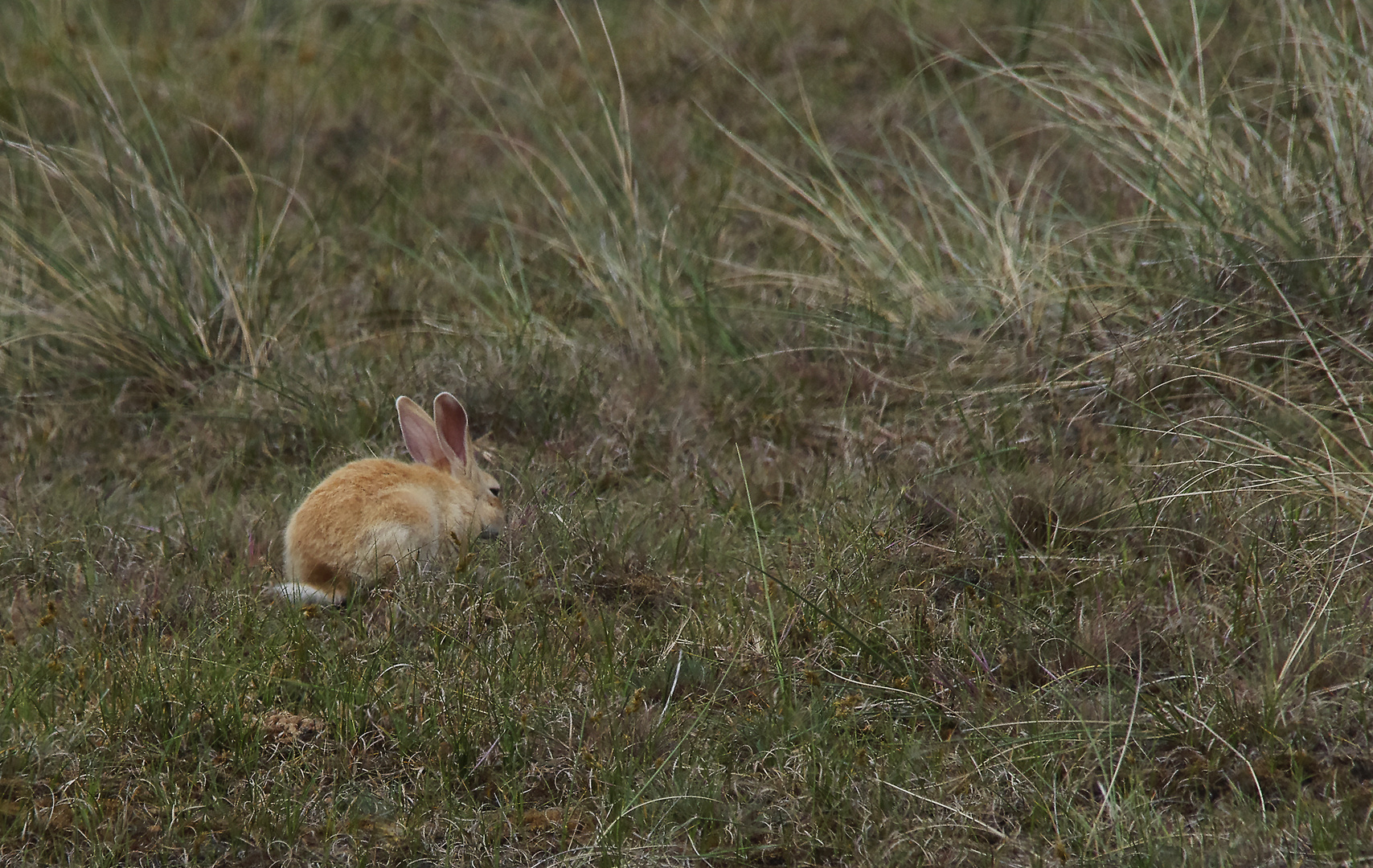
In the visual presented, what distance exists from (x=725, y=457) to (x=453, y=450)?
948 mm

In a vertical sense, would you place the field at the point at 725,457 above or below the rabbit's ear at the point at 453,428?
below

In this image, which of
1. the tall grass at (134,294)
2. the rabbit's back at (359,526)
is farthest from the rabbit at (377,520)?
the tall grass at (134,294)

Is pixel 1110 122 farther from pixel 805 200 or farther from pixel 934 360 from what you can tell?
pixel 805 200

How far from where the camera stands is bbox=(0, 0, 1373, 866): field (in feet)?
10.3

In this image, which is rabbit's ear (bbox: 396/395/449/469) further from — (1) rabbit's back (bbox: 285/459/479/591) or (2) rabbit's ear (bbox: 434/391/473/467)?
(1) rabbit's back (bbox: 285/459/479/591)

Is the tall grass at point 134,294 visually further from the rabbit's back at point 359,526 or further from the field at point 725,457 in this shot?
the rabbit's back at point 359,526

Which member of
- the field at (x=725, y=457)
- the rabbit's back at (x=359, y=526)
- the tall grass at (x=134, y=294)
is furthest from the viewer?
the tall grass at (x=134, y=294)

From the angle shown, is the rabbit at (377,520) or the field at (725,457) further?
the rabbit at (377,520)

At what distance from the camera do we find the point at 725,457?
15.9 ft

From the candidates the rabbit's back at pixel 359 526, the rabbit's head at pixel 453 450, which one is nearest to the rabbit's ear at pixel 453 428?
the rabbit's head at pixel 453 450

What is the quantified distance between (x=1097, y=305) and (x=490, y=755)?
8.87ft

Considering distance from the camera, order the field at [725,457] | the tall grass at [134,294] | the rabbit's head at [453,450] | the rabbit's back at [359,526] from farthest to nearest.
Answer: the tall grass at [134,294] < the rabbit's head at [453,450] < the rabbit's back at [359,526] < the field at [725,457]

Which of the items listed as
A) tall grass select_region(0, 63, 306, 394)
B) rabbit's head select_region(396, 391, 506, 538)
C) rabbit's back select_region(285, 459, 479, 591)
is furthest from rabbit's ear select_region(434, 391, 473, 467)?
tall grass select_region(0, 63, 306, 394)

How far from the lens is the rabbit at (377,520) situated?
3877 mm
